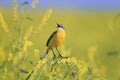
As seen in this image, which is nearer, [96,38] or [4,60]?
[4,60]

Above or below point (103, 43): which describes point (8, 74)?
below

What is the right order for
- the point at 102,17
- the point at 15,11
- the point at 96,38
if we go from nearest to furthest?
1. the point at 15,11
2. the point at 96,38
3. the point at 102,17

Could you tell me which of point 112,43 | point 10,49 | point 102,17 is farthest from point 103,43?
point 10,49

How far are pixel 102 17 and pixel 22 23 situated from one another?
1644cm

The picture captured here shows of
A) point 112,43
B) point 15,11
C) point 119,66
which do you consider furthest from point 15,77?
point 112,43

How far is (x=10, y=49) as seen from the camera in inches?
212

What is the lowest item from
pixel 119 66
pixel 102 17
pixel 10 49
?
pixel 10 49

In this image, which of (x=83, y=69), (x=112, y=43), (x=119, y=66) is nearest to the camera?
(x=83, y=69)

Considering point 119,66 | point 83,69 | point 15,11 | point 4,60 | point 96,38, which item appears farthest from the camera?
point 96,38

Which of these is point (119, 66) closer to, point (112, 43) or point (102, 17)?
point (112, 43)

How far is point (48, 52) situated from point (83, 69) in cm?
41

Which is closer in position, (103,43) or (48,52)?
(48,52)

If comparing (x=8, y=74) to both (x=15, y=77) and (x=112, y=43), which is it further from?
(x=112, y=43)

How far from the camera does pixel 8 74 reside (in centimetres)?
593
